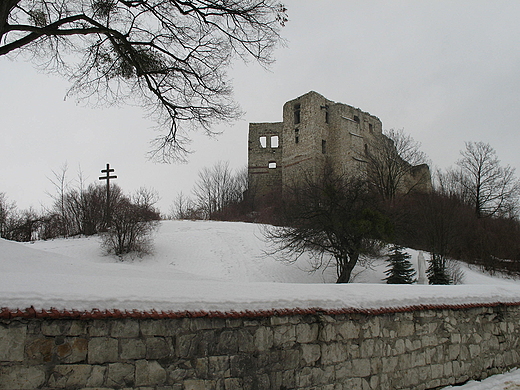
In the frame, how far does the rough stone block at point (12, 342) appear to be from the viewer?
2996mm

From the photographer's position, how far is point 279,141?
39156 millimetres

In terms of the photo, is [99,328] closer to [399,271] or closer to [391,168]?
[399,271]

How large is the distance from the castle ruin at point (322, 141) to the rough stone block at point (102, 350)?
30039 millimetres

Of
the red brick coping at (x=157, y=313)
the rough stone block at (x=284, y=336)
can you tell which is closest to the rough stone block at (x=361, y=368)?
the red brick coping at (x=157, y=313)

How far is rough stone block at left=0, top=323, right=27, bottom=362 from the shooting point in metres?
3.00

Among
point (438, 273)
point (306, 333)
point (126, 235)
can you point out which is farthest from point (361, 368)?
point (126, 235)

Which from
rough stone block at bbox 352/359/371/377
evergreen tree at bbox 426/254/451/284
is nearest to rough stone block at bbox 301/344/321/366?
rough stone block at bbox 352/359/371/377

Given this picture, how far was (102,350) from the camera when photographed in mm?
3357

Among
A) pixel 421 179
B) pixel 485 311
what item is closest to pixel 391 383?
pixel 485 311

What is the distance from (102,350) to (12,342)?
67 cm

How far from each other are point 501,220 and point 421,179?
10.2 m

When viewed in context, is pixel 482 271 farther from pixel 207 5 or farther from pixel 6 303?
pixel 6 303

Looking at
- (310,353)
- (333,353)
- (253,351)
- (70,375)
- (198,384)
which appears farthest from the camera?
(333,353)

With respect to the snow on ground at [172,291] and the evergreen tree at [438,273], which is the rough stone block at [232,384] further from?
the evergreen tree at [438,273]
